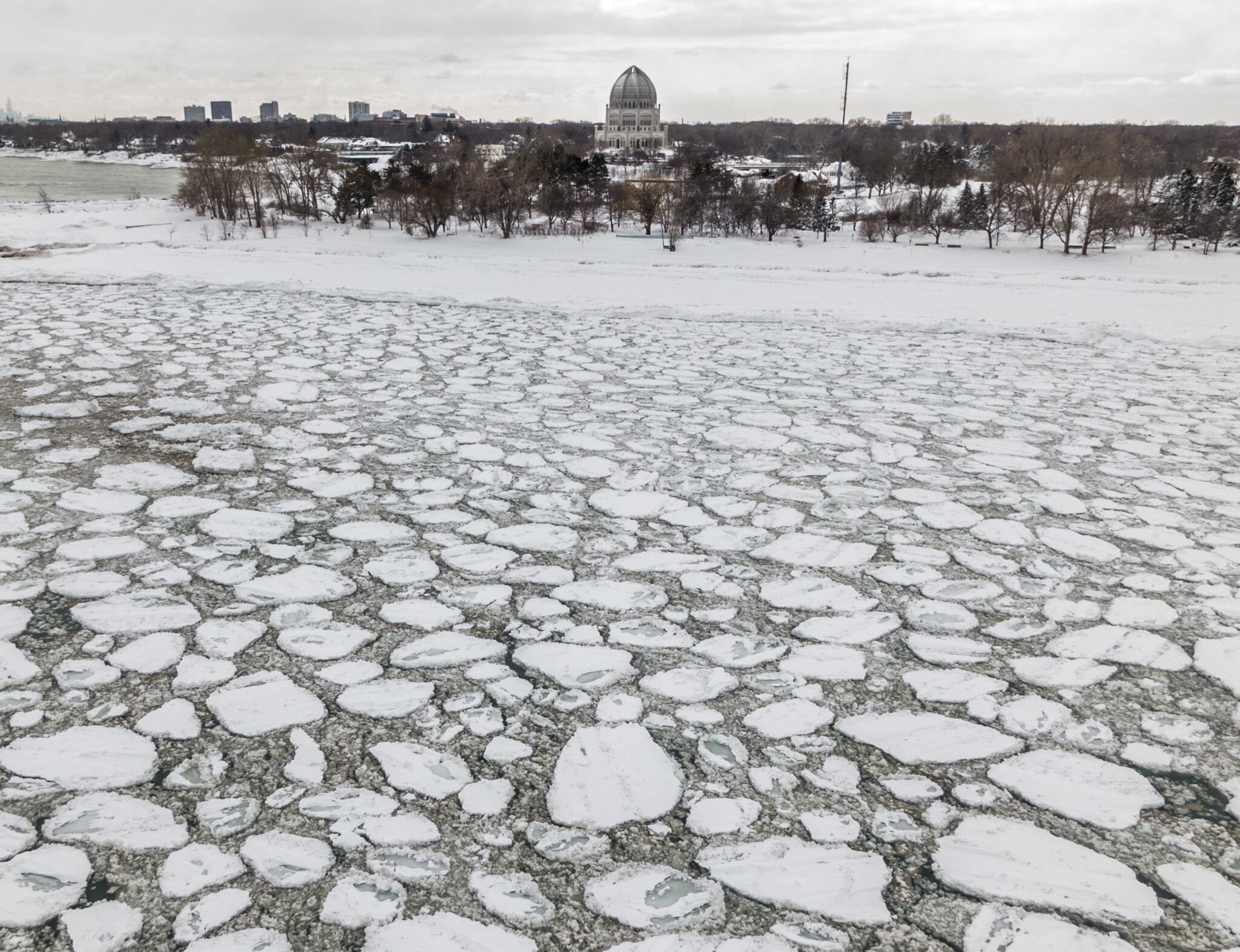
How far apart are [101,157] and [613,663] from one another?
107 m

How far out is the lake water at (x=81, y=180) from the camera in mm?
37875

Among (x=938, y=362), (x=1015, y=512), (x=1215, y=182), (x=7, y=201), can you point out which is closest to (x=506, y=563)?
(x=1015, y=512)

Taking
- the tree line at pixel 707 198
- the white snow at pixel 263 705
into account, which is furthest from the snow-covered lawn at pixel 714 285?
the tree line at pixel 707 198

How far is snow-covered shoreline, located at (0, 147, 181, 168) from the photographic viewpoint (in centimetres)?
7956

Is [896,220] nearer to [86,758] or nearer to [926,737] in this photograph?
[926,737]

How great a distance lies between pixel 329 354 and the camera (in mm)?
5352

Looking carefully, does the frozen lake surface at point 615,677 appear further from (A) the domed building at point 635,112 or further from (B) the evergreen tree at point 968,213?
(A) the domed building at point 635,112

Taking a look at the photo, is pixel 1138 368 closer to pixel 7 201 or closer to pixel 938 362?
pixel 938 362

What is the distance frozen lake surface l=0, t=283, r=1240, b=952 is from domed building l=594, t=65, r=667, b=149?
9383 cm

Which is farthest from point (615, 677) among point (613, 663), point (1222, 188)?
point (1222, 188)

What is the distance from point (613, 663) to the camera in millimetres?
2088

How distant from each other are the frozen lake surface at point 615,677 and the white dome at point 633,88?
3792 inches

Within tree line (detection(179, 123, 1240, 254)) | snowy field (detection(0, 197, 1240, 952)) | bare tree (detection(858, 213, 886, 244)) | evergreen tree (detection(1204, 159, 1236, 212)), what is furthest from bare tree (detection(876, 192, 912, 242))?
snowy field (detection(0, 197, 1240, 952))

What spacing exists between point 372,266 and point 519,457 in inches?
311
